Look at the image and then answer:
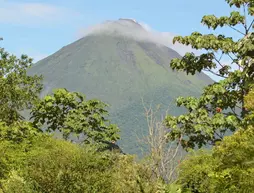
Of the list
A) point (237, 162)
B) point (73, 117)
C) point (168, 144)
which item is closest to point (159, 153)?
point (168, 144)

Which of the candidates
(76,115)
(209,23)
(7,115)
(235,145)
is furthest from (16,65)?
(235,145)

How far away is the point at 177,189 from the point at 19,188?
7.31 metres

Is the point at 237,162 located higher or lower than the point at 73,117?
higher

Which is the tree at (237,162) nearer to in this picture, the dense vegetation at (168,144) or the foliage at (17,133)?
the dense vegetation at (168,144)

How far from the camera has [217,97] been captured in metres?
23.5

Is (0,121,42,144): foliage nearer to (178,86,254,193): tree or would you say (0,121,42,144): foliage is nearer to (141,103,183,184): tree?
(141,103,183,184): tree

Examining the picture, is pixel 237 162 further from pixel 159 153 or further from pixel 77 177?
pixel 159 153

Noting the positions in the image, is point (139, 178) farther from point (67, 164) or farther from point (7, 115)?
point (7, 115)

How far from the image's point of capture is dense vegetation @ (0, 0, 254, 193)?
54.3 ft

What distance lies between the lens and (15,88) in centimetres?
3678

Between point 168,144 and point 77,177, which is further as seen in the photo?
point 168,144

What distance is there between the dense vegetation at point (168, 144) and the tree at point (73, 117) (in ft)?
0.23

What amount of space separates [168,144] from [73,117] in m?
9.65

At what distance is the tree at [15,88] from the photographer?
36.0 meters
